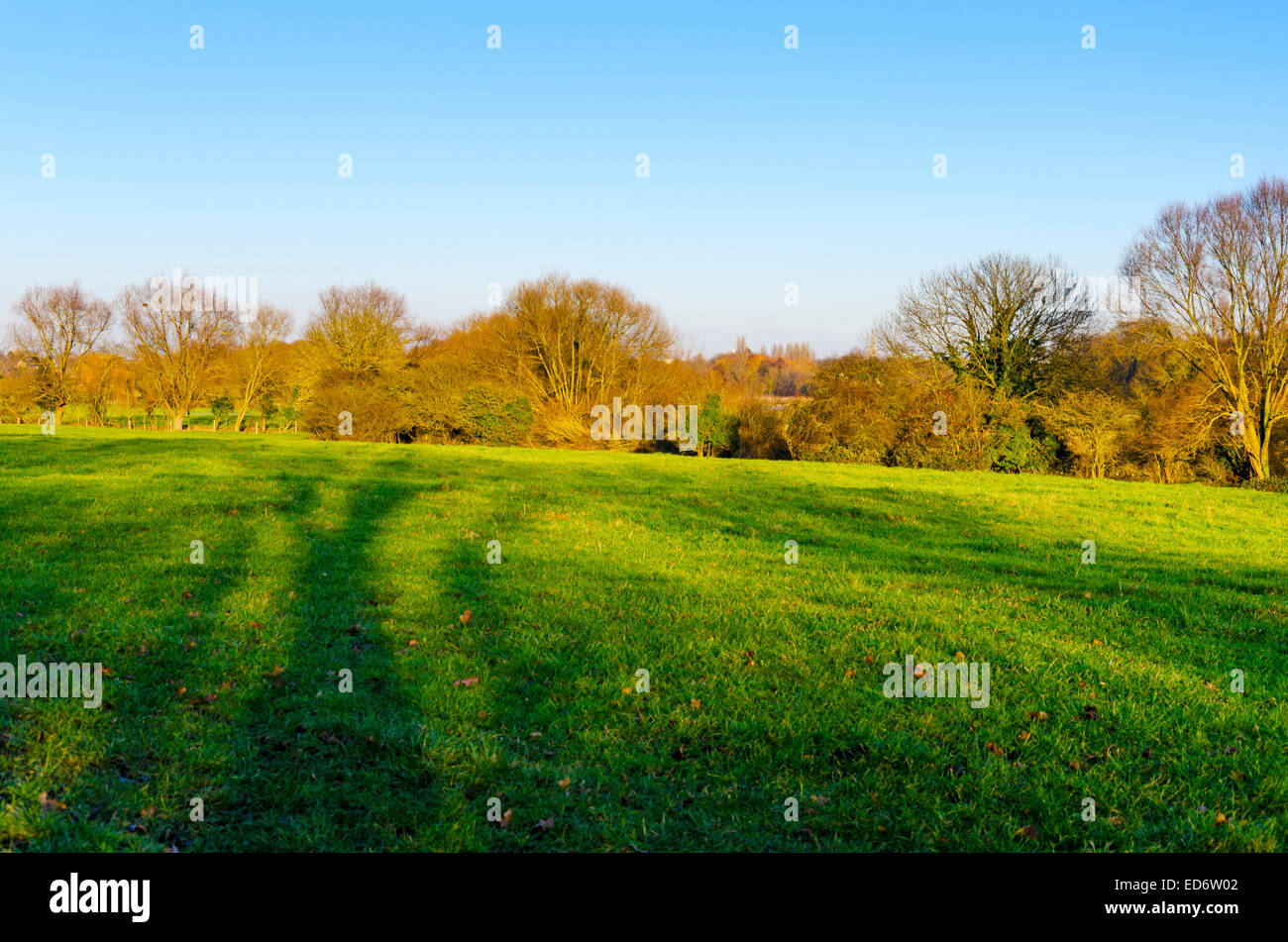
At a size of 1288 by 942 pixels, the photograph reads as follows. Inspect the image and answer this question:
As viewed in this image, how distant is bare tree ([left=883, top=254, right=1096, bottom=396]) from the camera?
122ft

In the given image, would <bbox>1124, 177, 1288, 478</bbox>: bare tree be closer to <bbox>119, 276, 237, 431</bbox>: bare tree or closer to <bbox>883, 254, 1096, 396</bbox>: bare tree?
<bbox>883, 254, 1096, 396</bbox>: bare tree

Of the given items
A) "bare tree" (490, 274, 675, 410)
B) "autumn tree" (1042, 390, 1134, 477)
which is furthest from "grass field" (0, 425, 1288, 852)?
"bare tree" (490, 274, 675, 410)

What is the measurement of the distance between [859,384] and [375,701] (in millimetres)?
32876

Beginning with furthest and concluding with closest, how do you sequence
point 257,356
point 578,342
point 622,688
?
point 257,356
point 578,342
point 622,688

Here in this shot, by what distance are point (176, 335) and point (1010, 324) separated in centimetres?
5433

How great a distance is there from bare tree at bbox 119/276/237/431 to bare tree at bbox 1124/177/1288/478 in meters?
57.1

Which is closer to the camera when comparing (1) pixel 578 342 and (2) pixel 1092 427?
(2) pixel 1092 427

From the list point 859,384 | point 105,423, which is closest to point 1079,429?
point 859,384

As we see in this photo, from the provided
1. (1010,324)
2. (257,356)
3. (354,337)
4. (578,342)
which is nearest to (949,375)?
(1010,324)

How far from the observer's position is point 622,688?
6387 millimetres

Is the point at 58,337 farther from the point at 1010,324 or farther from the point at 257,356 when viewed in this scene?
the point at 1010,324

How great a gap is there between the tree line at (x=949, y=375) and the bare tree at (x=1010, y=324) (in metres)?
0.09

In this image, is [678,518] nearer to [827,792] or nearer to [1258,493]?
[827,792]

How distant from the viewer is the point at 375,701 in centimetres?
610
